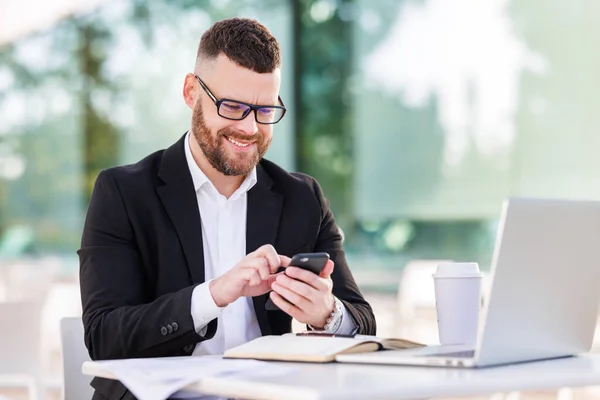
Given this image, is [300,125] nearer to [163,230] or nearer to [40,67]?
[40,67]

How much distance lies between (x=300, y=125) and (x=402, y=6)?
4.61 feet

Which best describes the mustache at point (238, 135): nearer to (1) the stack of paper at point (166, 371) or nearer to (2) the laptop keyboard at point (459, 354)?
(1) the stack of paper at point (166, 371)

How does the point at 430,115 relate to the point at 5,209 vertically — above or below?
above

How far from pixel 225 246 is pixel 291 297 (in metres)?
0.45

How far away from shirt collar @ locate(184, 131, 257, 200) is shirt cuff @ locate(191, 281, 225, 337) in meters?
0.46

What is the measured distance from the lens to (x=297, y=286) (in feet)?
6.96

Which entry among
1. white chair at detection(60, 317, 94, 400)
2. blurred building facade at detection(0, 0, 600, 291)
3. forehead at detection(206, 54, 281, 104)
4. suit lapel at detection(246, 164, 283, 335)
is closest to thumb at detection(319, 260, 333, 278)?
suit lapel at detection(246, 164, 283, 335)

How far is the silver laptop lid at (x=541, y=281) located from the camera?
1.77 m

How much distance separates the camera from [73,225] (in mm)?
9562

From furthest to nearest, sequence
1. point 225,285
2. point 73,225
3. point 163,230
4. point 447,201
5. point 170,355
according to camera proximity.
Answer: point 73,225
point 447,201
point 163,230
point 170,355
point 225,285

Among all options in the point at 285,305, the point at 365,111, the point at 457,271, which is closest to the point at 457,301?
the point at 457,271

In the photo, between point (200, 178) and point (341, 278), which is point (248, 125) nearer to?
point (200, 178)

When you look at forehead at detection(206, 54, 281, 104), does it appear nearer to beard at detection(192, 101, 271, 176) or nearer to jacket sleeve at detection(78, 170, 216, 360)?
beard at detection(192, 101, 271, 176)

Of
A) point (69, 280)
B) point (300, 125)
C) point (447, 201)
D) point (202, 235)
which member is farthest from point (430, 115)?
point (202, 235)
